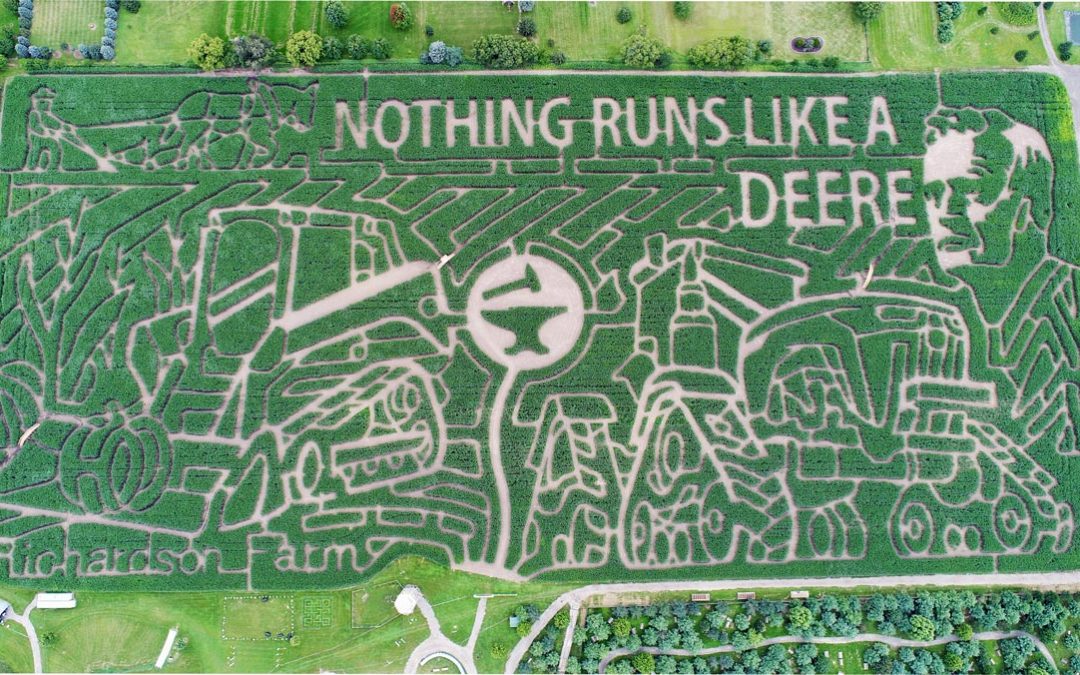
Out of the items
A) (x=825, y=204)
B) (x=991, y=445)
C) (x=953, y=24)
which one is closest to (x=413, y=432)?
(x=825, y=204)

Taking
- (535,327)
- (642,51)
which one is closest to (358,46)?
(642,51)

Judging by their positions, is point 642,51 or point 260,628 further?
point 642,51

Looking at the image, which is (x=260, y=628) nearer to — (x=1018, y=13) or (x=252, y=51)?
(x=252, y=51)

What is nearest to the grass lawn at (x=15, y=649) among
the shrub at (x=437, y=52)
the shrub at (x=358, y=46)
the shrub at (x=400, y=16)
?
the shrub at (x=358, y=46)

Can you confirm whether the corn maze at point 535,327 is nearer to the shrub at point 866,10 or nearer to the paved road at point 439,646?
the paved road at point 439,646

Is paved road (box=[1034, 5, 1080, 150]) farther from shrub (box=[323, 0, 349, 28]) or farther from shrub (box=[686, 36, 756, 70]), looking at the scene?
shrub (box=[323, 0, 349, 28])

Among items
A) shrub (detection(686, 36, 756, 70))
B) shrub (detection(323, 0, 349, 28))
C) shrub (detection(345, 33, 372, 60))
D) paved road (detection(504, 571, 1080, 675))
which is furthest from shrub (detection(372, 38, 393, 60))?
paved road (detection(504, 571, 1080, 675))

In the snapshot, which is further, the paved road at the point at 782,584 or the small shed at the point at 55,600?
the paved road at the point at 782,584

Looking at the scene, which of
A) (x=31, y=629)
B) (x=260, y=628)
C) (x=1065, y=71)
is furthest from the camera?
(x=1065, y=71)
